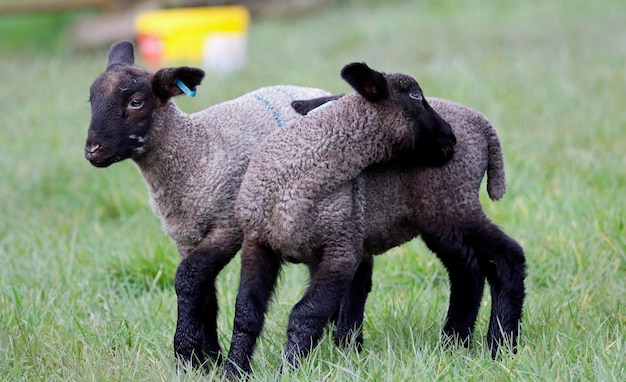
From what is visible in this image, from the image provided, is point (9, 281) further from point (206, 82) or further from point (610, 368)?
point (206, 82)

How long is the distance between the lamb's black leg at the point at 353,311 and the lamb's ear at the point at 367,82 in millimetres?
864

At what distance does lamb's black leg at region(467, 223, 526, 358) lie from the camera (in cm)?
432

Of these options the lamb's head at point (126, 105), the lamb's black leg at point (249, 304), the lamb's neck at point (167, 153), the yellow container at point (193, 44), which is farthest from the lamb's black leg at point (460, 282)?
the yellow container at point (193, 44)

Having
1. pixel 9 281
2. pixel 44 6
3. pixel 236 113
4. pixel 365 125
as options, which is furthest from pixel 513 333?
pixel 44 6

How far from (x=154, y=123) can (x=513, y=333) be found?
1.83 m

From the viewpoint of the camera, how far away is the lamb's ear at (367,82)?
4184 millimetres

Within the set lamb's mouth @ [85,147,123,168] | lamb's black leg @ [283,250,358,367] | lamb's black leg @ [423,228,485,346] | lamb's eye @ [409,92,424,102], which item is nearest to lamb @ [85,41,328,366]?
lamb's mouth @ [85,147,123,168]

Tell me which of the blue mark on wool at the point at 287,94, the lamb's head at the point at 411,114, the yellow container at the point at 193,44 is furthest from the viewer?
the yellow container at the point at 193,44

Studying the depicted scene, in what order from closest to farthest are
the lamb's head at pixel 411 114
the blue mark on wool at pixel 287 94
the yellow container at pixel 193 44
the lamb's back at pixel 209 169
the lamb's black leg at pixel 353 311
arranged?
the lamb's head at pixel 411 114 → the lamb's back at pixel 209 169 → the lamb's black leg at pixel 353 311 → the blue mark on wool at pixel 287 94 → the yellow container at pixel 193 44

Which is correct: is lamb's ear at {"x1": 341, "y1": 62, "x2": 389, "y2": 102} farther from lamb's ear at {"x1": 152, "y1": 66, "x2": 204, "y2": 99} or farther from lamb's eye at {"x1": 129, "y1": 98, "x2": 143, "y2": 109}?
lamb's eye at {"x1": 129, "y1": 98, "x2": 143, "y2": 109}

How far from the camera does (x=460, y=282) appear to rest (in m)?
4.54

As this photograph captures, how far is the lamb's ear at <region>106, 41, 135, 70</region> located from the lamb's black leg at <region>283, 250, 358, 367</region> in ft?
4.64

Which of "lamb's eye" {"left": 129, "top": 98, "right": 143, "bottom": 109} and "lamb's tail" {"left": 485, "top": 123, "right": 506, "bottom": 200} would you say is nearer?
"lamb's eye" {"left": 129, "top": 98, "right": 143, "bottom": 109}

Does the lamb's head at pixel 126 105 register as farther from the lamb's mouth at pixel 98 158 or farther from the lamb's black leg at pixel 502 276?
the lamb's black leg at pixel 502 276
